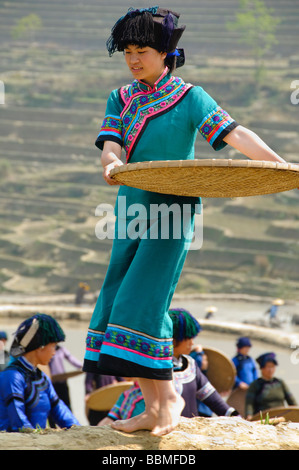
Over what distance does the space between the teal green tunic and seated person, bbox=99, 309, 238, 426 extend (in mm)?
424

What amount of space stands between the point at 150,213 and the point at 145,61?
1.52 feet

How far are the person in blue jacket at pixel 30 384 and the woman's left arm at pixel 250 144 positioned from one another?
1.04 m

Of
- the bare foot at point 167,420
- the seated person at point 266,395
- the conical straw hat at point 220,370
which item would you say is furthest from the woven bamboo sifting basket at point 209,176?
the seated person at point 266,395

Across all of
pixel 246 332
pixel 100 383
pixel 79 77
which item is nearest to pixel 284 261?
pixel 246 332

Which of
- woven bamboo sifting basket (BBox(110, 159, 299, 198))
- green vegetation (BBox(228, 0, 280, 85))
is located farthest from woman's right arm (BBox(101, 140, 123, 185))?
green vegetation (BBox(228, 0, 280, 85))

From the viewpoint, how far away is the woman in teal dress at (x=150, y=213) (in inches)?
98.7

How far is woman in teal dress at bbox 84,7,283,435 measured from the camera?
251 cm

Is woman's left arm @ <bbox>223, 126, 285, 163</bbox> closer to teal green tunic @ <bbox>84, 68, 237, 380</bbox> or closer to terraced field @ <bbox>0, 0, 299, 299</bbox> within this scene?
teal green tunic @ <bbox>84, 68, 237, 380</bbox>

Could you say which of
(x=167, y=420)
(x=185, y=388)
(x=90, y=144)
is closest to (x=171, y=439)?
(x=167, y=420)

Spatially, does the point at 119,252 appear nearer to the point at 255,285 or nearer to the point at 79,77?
the point at 255,285

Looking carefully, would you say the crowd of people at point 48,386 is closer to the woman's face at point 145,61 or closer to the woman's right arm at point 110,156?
the woman's right arm at point 110,156

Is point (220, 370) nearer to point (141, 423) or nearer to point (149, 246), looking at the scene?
point (141, 423)

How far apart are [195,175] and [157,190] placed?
0.68 feet

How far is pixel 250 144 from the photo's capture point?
247 centimetres
